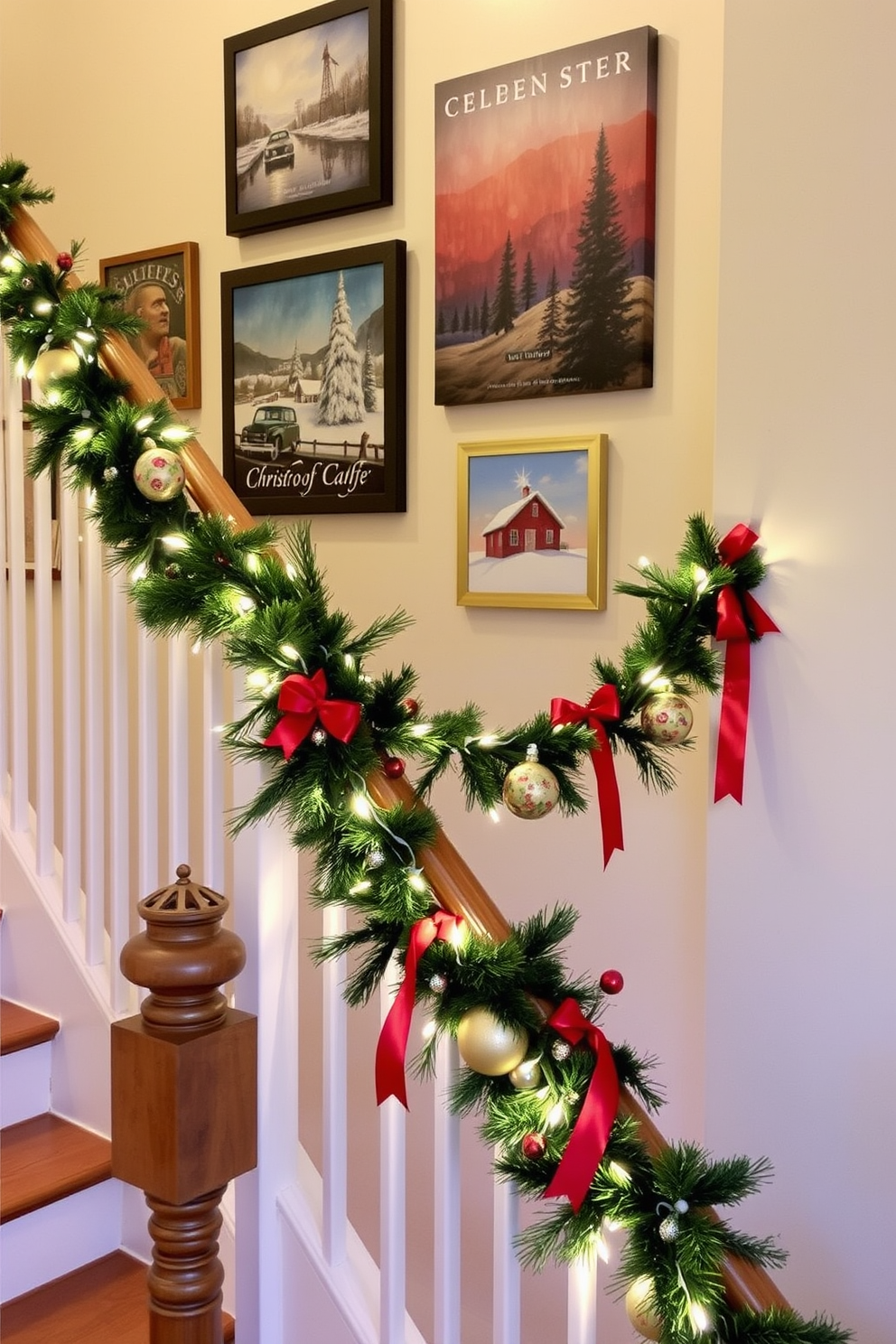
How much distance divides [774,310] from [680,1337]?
50.4 inches

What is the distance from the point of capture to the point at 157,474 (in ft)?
4.71

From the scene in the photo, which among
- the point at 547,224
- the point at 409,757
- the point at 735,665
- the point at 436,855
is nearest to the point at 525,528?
the point at 547,224

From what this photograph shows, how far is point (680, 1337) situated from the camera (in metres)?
1.03

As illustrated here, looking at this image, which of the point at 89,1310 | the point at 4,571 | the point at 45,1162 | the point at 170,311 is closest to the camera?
→ the point at 89,1310

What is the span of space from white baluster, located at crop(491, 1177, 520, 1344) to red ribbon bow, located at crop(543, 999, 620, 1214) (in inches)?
5.0

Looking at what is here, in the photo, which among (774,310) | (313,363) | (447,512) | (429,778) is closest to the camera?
(429,778)

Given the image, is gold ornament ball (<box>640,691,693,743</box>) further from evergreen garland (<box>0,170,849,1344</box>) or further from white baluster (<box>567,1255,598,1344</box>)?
white baluster (<box>567,1255,598,1344</box>)

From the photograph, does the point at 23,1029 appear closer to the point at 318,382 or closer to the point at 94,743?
the point at 94,743

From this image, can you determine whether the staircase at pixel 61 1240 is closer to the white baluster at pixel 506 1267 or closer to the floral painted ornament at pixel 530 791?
the white baluster at pixel 506 1267

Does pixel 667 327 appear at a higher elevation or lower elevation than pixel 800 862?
higher

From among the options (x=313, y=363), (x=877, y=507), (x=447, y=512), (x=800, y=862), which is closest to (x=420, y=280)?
(x=313, y=363)

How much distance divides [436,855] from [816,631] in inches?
28.0

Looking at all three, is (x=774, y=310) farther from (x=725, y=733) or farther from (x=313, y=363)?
(x=313, y=363)

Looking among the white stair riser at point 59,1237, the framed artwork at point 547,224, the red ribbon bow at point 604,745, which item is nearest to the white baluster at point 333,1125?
the red ribbon bow at point 604,745
